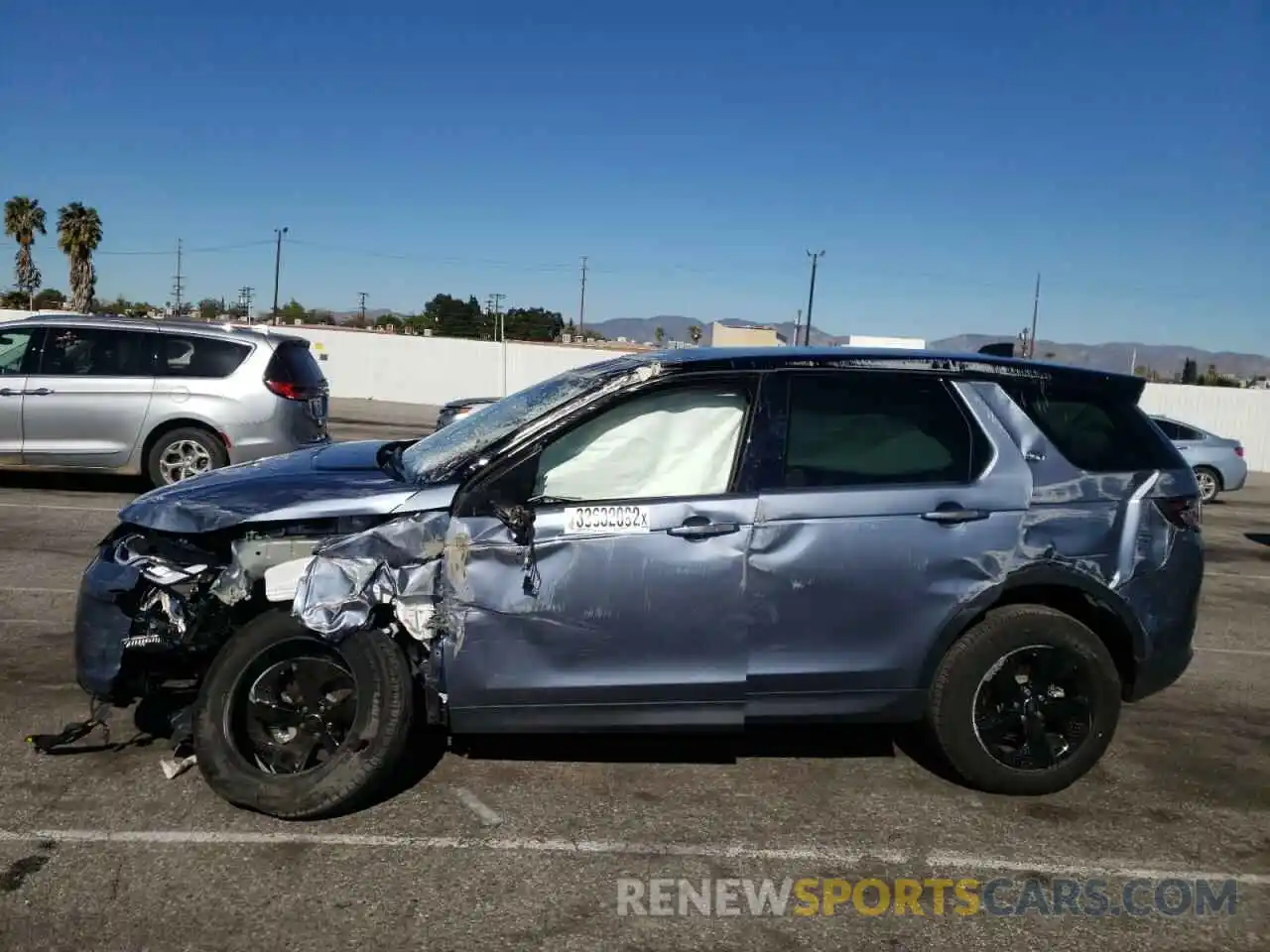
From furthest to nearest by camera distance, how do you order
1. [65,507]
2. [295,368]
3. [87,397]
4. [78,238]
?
[78,238] < [295,368] < [87,397] < [65,507]

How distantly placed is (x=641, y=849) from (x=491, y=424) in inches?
74.8

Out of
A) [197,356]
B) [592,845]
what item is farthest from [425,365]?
[592,845]

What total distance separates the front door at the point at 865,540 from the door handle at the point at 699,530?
140 millimetres

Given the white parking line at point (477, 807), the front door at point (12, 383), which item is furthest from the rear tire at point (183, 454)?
the white parking line at point (477, 807)

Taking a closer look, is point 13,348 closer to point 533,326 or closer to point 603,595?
point 603,595

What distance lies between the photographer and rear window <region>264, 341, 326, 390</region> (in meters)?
10.4

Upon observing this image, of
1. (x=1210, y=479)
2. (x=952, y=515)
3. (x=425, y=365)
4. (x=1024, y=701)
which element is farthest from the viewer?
(x=425, y=365)

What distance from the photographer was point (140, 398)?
10.3m

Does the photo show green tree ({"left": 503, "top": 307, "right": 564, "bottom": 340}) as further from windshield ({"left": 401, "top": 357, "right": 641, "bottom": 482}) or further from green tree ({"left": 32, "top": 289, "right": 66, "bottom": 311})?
windshield ({"left": 401, "top": 357, "right": 641, "bottom": 482})

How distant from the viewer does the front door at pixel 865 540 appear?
411 centimetres

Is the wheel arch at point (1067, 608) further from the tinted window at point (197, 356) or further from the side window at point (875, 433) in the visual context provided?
the tinted window at point (197, 356)

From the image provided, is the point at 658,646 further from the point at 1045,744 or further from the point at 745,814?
the point at 1045,744

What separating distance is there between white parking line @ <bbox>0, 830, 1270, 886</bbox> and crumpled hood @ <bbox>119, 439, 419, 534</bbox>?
1132 millimetres

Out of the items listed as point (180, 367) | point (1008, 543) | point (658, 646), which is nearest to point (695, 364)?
point (658, 646)
